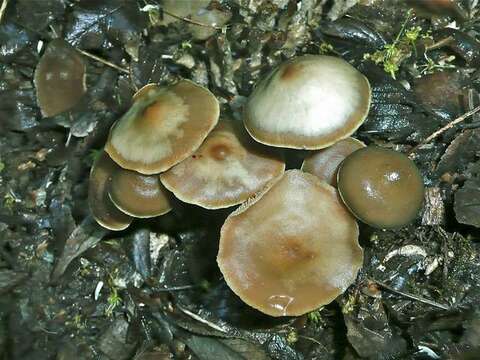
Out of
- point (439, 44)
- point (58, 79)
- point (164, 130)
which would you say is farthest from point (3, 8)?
point (439, 44)

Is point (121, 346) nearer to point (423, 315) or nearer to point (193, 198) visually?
point (193, 198)

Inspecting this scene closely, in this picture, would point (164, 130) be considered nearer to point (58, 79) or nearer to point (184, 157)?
point (184, 157)

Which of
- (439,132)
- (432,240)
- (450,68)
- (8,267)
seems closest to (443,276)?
(432,240)

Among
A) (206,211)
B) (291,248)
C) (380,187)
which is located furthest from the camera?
(206,211)

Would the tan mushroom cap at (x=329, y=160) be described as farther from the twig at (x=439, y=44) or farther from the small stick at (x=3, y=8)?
the small stick at (x=3, y=8)

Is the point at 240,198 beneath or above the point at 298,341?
above

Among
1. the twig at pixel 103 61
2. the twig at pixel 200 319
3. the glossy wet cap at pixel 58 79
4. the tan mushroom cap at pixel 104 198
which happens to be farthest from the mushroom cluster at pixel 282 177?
the glossy wet cap at pixel 58 79
